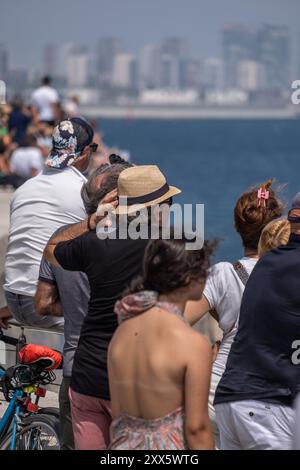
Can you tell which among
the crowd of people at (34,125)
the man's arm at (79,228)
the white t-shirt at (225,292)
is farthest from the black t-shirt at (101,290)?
the crowd of people at (34,125)

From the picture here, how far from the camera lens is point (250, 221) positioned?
17.4ft

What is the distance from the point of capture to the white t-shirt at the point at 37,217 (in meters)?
6.54

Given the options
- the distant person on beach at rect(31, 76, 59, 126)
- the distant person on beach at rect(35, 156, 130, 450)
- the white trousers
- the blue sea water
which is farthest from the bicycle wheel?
the blue sea water

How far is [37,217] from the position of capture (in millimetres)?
6594

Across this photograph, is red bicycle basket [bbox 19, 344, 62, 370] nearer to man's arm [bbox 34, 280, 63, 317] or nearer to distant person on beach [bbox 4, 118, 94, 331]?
man's arm [bbox 34, 280, 63, 317]

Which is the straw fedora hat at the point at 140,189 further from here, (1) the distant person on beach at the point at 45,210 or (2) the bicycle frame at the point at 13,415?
(1) the distant person on beach at the point at 45,210

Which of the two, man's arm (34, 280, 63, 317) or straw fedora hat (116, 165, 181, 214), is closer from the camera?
straw fedora hat (116, 165, 181, 214)

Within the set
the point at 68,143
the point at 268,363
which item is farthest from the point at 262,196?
the point at 68,143

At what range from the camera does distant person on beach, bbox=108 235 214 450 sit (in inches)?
160

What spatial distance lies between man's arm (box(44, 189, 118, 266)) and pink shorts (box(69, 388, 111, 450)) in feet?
1.93

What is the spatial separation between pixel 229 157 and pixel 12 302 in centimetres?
9934

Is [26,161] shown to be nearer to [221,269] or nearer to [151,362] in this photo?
[221,269]

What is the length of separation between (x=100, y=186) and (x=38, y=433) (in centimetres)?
117
